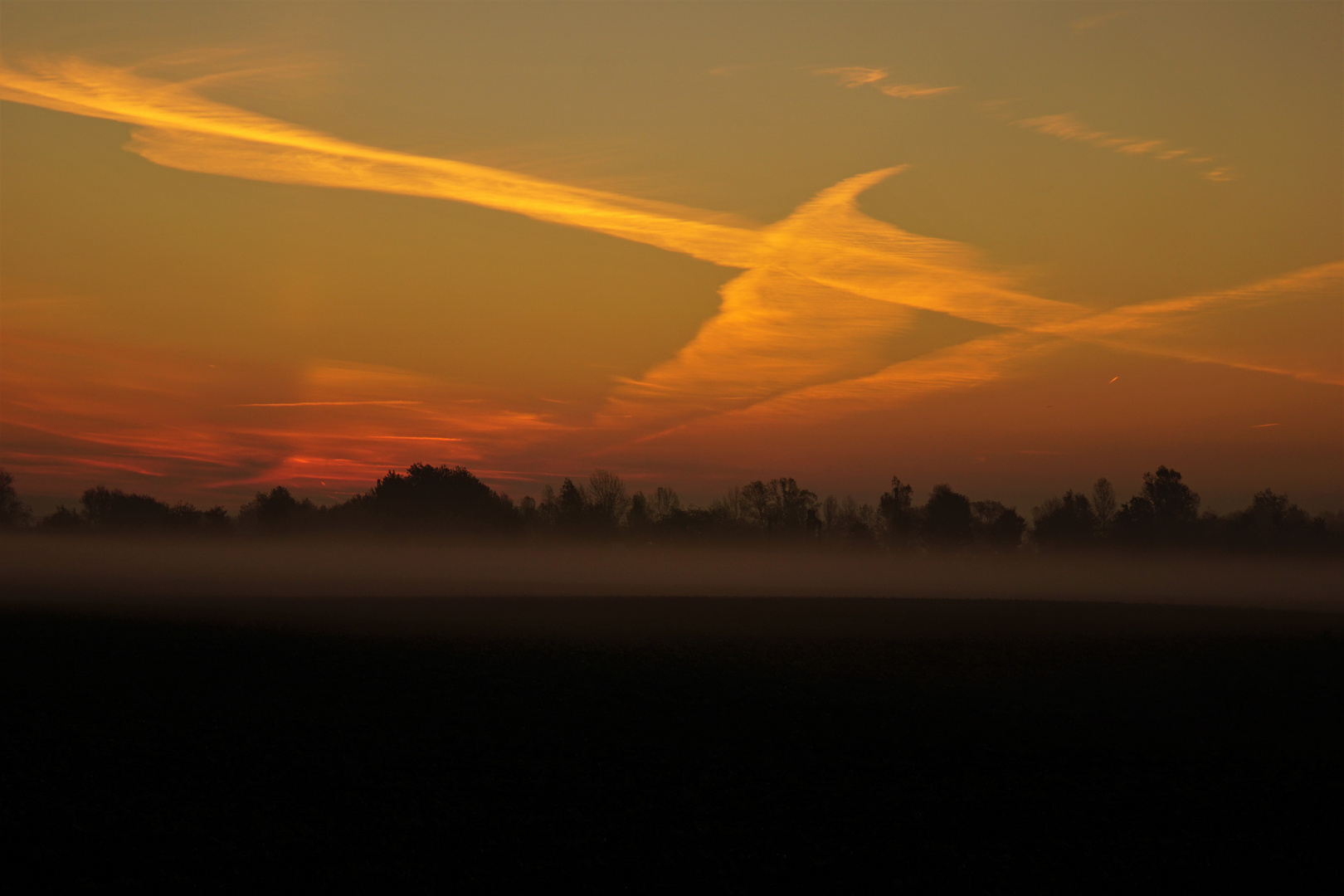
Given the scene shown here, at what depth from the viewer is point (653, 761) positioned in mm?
22500

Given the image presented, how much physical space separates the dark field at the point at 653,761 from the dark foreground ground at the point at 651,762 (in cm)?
10

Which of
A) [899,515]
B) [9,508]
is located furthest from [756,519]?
[9,508]

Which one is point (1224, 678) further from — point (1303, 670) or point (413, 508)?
point (413, 508)

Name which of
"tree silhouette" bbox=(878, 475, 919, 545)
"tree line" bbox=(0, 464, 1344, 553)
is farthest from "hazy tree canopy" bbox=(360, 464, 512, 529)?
"tree silhouette" bbox=(878, 475, 919, 545)

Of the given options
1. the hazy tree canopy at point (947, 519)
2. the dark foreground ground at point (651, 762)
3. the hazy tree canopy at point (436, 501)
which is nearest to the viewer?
the dark foreground ground at point (651, 762)

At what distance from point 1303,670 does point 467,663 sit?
99.7ft

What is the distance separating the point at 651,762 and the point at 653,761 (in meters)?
0.09

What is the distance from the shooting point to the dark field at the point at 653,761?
16406 mm

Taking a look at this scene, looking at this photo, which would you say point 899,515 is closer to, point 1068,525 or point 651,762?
point 1068,525

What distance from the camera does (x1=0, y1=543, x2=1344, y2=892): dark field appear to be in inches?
646

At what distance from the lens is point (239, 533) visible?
577 feet

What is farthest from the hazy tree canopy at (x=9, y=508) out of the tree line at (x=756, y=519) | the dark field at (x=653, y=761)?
the dark field at (x=653, y=761)

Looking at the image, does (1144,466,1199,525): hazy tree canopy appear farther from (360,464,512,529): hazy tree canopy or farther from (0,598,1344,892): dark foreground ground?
(0,598,1344,892): dark foreground ground

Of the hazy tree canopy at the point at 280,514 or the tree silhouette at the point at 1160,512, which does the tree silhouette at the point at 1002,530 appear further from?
the hazy tree canopy at the point at 280,514
